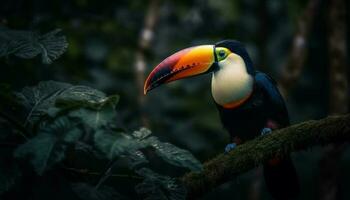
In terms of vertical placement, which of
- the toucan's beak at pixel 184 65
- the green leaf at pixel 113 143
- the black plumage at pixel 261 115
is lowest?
the black plumage at pixel 261 115

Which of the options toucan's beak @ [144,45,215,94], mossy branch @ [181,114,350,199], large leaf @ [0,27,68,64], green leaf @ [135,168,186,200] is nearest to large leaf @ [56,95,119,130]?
green leaf @ [135,168,186,200]

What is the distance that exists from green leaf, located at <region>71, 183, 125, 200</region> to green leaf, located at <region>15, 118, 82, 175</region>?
11.2 inches

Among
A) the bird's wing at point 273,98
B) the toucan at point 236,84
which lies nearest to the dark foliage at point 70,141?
the toucan at point 236,84

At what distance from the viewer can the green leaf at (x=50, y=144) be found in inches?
110

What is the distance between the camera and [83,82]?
628 cm

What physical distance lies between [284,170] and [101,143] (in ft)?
6.51

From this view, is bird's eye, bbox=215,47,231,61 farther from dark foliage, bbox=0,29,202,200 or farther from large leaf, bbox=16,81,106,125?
large leaf, bbox=16,81,106,125

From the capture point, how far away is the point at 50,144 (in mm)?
2846

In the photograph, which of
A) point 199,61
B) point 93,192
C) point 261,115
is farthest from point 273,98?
point 93,192

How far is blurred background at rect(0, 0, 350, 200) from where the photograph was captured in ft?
18.8

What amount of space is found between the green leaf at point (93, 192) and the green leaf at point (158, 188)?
12 cm

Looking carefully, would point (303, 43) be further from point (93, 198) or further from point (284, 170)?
→ point (93, 198)

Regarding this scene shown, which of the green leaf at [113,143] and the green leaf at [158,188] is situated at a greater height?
the green leaf at [113,143]

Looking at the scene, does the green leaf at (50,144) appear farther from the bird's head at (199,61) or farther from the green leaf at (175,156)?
the bird's head at (199,61)
